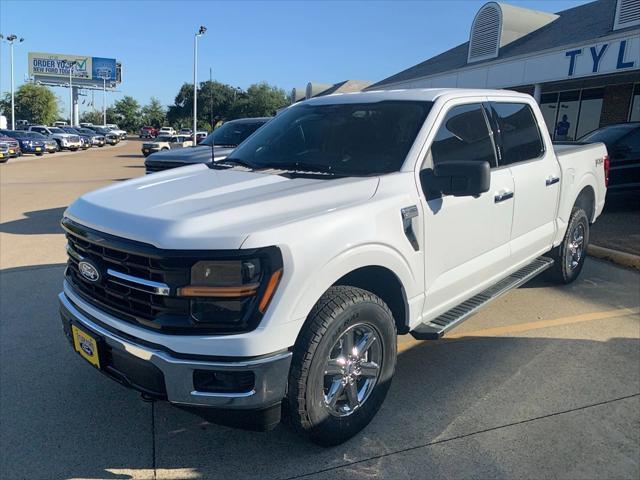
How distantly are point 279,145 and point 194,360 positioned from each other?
6.62 ft

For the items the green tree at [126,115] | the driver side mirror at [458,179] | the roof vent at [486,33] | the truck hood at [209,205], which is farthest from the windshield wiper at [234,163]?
the green tree at [126,115]

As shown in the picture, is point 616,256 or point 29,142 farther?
point 29,142

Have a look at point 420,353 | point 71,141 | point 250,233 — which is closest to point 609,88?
point 420,353

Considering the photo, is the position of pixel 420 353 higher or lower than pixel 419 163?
lower

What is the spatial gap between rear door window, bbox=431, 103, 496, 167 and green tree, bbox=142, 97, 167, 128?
4496 inches

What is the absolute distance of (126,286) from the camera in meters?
2.40

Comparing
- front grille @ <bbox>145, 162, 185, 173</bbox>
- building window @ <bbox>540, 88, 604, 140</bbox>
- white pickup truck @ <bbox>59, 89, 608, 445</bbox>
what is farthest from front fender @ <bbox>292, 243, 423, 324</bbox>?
building window @ <bbox>540, 88, 604, 140</bbox>

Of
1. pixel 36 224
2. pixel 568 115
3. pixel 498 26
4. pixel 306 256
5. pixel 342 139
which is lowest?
pixel 36 224

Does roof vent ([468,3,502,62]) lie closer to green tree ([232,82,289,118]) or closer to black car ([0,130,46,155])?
black car ([0,130,46,155])

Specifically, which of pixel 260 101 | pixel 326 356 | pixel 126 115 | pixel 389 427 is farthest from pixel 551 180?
pixel 126 115

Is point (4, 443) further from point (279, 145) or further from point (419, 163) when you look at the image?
point (419, 163)

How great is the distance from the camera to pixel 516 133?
4.24 metres

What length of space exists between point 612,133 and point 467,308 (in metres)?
8.18

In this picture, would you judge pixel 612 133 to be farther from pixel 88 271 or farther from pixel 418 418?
pixel 88 271
